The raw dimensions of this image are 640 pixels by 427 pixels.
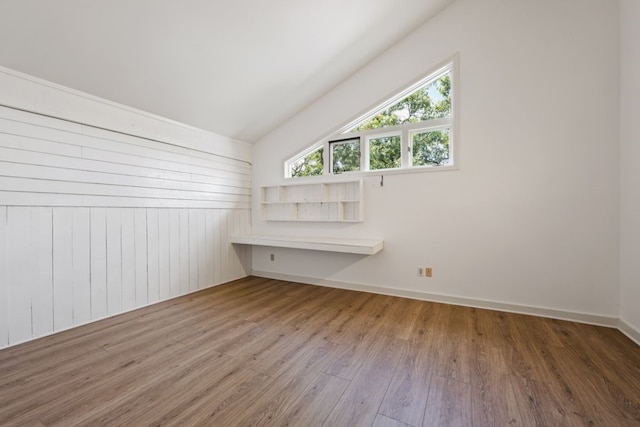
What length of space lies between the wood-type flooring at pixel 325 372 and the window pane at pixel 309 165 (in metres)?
2.24

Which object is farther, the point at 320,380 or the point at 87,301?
the point at 87,301

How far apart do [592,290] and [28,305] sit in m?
5.30

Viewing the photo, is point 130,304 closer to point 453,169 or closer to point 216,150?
point 216,150

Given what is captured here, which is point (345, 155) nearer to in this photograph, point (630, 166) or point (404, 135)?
point (404, 135)

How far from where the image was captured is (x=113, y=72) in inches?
100

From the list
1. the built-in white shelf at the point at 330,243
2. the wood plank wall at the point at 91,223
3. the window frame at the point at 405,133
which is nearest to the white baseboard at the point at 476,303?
the built-in white shelf at the point at 330,243

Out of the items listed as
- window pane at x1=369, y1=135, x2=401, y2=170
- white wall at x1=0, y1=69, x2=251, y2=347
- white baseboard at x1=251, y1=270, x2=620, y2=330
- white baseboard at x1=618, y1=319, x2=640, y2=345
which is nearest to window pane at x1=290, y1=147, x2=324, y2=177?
window pane at x1=369, y1=135, x2=401, y2=170

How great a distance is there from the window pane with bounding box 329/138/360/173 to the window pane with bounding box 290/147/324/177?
0.22m

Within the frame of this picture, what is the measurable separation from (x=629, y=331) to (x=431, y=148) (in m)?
2.54

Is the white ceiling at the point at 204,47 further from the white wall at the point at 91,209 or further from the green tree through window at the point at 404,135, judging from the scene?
the green tree through window at the point at 404,135

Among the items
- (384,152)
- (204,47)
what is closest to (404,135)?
(384,152)

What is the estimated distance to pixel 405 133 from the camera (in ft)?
11.8

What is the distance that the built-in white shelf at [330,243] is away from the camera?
3.27m

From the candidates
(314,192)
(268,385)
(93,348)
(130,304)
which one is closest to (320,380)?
(268,385)
